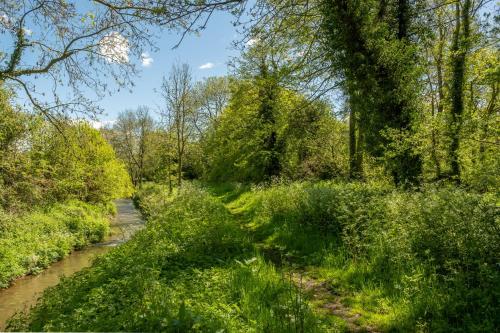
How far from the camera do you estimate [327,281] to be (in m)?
6.68

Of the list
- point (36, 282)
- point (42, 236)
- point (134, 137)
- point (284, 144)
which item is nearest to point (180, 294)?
point (36, 282)

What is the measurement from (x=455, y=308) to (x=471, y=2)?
14.6m

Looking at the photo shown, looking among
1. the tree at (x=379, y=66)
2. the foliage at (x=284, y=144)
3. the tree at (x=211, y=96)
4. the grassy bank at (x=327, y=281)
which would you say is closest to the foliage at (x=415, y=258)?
the grassy bank at (x=327, y=281)

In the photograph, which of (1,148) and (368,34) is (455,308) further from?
(1,148)

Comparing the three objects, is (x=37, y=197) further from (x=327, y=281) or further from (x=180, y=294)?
(x=327, y=281)

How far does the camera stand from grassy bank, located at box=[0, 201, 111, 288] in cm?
1337

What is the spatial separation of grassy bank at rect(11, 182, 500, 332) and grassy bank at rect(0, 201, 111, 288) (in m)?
7.07

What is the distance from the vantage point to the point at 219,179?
106ft

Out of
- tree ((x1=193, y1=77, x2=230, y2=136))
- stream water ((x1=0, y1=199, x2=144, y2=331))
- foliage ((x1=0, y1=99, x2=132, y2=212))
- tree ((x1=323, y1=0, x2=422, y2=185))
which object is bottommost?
stream water ((x1=0, y1=199, x2=144, y2=331))

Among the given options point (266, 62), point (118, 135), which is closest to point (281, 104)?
point (266, 62)

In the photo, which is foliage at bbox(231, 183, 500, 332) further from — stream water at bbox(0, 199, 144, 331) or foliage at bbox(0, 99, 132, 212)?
stream water at bbox(0, 199, 144, 331)

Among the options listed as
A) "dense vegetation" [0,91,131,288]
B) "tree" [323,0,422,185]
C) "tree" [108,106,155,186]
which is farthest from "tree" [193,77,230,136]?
"tree" [323,0,422,185]

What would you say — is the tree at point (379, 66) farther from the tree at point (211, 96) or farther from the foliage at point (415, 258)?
the tree at point (211, 96)

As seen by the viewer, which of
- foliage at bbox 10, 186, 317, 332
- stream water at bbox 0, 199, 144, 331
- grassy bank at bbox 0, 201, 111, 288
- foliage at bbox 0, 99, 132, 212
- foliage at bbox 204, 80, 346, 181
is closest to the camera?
foliage at bbox 10, 186, 317, 332
